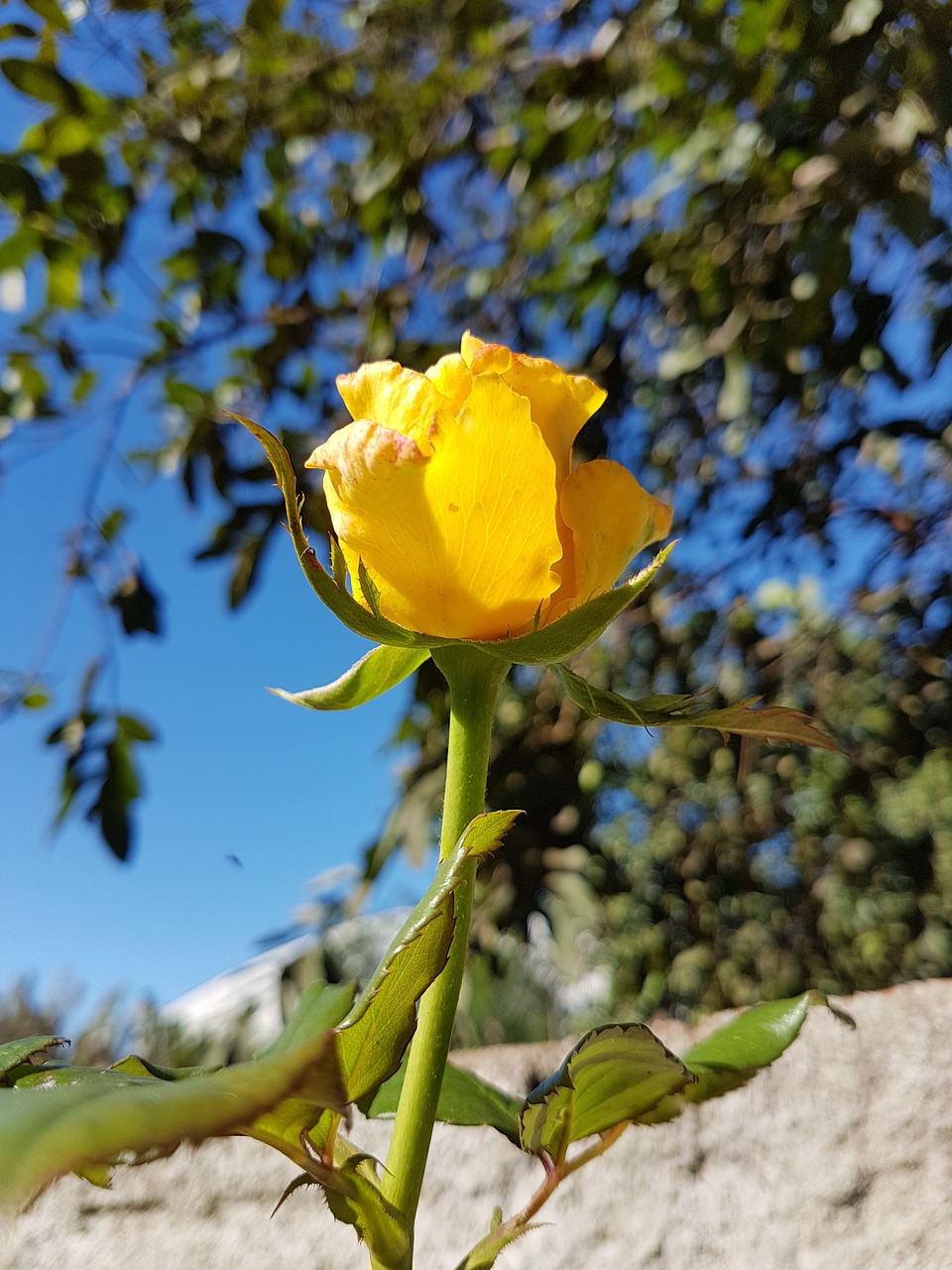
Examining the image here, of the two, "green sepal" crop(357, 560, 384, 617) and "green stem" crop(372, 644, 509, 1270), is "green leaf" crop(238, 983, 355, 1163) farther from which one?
"green sepal" crop(357, 560, 384, 617)

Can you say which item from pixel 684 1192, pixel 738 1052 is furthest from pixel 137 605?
pixel 738 1052

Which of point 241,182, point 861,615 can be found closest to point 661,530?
point 861,615

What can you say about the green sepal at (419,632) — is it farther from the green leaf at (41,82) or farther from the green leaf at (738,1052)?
the green leaf at (41,82)

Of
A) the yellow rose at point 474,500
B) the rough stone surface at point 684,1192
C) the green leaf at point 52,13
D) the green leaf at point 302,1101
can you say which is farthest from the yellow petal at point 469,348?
the green leaf at point 52,13

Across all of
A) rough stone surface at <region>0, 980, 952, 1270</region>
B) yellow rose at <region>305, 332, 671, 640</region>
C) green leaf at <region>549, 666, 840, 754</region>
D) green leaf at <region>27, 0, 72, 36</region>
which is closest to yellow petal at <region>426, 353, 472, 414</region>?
yellow rose at <region>305, 332, 671, 640</region>

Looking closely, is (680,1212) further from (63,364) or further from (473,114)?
(473,114)

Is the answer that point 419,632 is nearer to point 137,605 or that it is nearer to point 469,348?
point 469,348
